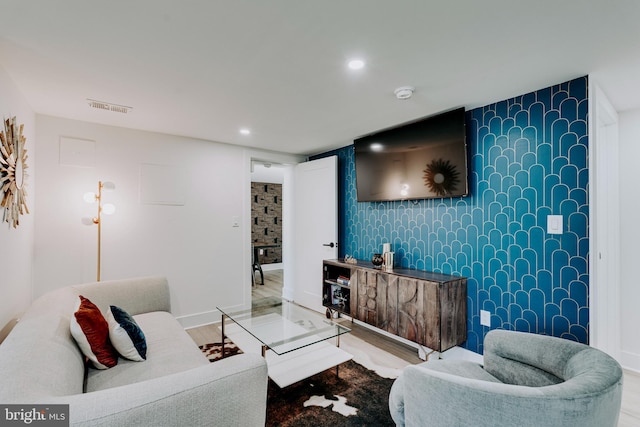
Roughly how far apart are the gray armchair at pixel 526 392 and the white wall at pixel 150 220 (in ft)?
9.24

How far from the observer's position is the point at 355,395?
85.4 inches

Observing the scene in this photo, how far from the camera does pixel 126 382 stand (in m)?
1.60

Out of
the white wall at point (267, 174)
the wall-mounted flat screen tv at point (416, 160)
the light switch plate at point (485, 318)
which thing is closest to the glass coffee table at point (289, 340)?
the light switch plate at point (485, 318)

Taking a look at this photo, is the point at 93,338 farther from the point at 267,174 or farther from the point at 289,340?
the point at 267,174

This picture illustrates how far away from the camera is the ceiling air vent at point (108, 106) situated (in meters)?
2.51

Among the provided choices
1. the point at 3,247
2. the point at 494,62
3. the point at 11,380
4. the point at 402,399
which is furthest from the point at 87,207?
the point at 494,62

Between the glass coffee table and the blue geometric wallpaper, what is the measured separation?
1272 mm

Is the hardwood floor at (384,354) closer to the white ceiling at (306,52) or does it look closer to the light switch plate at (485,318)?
the light switch plate at (485,318)

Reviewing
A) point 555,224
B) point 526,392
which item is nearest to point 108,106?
point 526,392

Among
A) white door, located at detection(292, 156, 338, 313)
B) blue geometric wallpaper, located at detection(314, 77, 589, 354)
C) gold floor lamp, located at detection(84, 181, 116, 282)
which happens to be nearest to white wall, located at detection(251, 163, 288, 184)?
white door, located at detection(292, 156, 338, 313)

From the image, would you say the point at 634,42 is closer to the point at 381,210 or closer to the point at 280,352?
the point at 381,210

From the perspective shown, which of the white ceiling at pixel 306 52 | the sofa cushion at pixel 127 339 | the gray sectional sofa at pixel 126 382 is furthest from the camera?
the sofa cushion at pixel 127 339

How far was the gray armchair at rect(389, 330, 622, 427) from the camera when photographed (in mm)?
1136

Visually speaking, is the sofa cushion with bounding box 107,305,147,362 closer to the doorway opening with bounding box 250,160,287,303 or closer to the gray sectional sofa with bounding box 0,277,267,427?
the gray sectional sofa with bounding box 0,277,267,427
